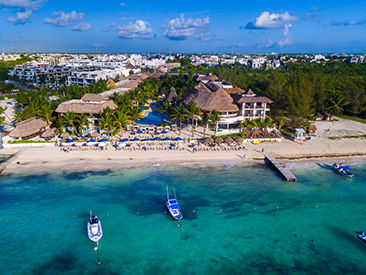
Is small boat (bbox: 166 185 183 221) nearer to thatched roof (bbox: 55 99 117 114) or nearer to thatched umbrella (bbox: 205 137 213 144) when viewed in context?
thatched umbrella (bbox: 205 137 213 144)

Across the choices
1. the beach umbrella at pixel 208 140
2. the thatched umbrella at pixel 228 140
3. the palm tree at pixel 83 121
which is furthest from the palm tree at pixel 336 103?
the palm tree at pixel 83 121

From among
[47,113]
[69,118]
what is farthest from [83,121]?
[47,113]

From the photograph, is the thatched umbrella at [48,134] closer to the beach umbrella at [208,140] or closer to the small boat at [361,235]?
the beach umbrella at [208,140]

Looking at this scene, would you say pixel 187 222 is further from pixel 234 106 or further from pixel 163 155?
pixel 234 106

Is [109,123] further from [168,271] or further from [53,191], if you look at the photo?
[168,271]

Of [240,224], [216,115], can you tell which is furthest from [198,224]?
[216,115]

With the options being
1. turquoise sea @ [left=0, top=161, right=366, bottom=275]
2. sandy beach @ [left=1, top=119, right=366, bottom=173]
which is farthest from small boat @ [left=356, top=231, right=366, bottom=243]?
sandy beach @ [left=1, top=119, right=366, bottom=173]
